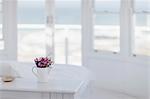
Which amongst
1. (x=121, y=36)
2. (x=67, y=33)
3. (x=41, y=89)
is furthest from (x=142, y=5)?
(x=41, y=89)

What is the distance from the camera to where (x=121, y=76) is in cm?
493

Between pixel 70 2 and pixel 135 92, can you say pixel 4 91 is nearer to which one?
pixel 135 92

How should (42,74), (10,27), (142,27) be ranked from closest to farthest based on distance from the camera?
(42,74) < (142,27) < (10,27)

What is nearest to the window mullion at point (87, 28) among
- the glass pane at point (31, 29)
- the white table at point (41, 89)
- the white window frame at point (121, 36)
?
the white window frame at point (121, 36)

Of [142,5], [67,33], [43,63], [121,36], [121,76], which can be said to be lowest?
[121,76]

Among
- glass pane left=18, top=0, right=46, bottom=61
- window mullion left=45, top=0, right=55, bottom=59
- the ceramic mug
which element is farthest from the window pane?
the ceramic mug

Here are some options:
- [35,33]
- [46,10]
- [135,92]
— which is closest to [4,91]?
[135,92]

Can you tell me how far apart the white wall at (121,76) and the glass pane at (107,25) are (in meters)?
0.25

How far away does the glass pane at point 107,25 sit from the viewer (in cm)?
505

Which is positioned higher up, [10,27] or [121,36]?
[10,27]

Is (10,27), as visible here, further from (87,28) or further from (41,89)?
(41,89)

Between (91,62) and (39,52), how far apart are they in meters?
1.40

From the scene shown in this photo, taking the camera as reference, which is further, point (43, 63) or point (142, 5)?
point (142, 5)

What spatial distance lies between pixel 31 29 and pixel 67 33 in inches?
28.0
